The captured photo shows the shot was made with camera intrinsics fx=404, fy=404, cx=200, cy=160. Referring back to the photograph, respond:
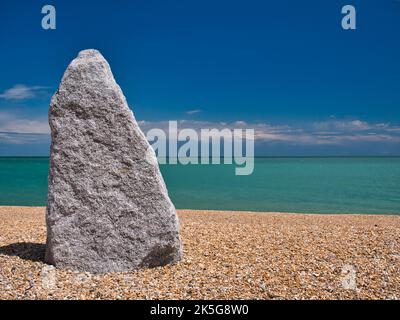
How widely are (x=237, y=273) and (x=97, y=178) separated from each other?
9.14 ft

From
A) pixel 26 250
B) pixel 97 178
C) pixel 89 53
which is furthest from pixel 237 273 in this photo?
pixel 89 53

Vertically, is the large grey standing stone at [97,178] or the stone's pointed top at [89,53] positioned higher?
the stone's pointed top at [89,53]

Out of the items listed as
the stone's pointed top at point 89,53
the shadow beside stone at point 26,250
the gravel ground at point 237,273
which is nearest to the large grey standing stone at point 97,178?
the stone's pointed top at point 89,53

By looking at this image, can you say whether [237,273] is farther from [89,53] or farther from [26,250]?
[89,53]

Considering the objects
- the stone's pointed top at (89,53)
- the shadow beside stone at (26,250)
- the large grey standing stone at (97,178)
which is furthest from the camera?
the shadow beside stone at (26,250)

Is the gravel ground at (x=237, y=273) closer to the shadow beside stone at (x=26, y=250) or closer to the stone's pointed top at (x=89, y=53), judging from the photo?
the shadow beside stone at (x=26, y=250)

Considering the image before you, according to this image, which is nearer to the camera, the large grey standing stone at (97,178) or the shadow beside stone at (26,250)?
the large grey standing stone at (97,178)

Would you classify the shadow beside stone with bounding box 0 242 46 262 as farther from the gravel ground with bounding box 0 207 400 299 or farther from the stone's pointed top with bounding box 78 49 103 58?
the stone's pointed top with bounding box 78 49 103 58

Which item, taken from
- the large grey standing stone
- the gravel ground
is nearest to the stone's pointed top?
the large grey standing stone

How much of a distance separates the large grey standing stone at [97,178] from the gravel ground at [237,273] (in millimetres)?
461

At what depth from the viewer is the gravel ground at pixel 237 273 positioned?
598cm

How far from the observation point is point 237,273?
→ 6.65 m
